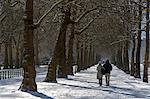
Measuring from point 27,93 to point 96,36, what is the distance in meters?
37.6

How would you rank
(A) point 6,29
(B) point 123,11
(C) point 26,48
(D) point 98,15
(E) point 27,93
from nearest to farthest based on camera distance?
(E) point 27,93 < (C) point 26,48 < (B) point 123,11 < (D) point 98,15 < (A) point 6,29

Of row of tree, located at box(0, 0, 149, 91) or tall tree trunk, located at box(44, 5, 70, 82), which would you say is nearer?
row of tree, located at box(0, 0, 149, 91)

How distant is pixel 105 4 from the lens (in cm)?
3023

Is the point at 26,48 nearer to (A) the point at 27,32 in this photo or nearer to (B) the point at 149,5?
(A) the point at 27,32

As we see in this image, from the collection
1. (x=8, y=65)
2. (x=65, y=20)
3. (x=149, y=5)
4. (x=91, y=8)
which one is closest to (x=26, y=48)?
(x=65, y=20)

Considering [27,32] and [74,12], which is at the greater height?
[74,12]

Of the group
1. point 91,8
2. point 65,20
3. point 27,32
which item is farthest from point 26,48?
point 91,8

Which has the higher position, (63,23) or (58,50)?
(63,23)

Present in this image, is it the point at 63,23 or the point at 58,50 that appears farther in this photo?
the point at 63,23

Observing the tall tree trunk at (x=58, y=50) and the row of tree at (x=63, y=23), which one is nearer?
the row of tree at (x=63, y=23)

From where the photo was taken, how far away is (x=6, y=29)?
162ft

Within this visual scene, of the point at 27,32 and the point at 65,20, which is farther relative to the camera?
the point at 65,20

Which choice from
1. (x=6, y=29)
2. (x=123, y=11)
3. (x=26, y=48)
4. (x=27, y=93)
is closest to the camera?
(x=27, y=93)

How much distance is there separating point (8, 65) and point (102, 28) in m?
23.2
